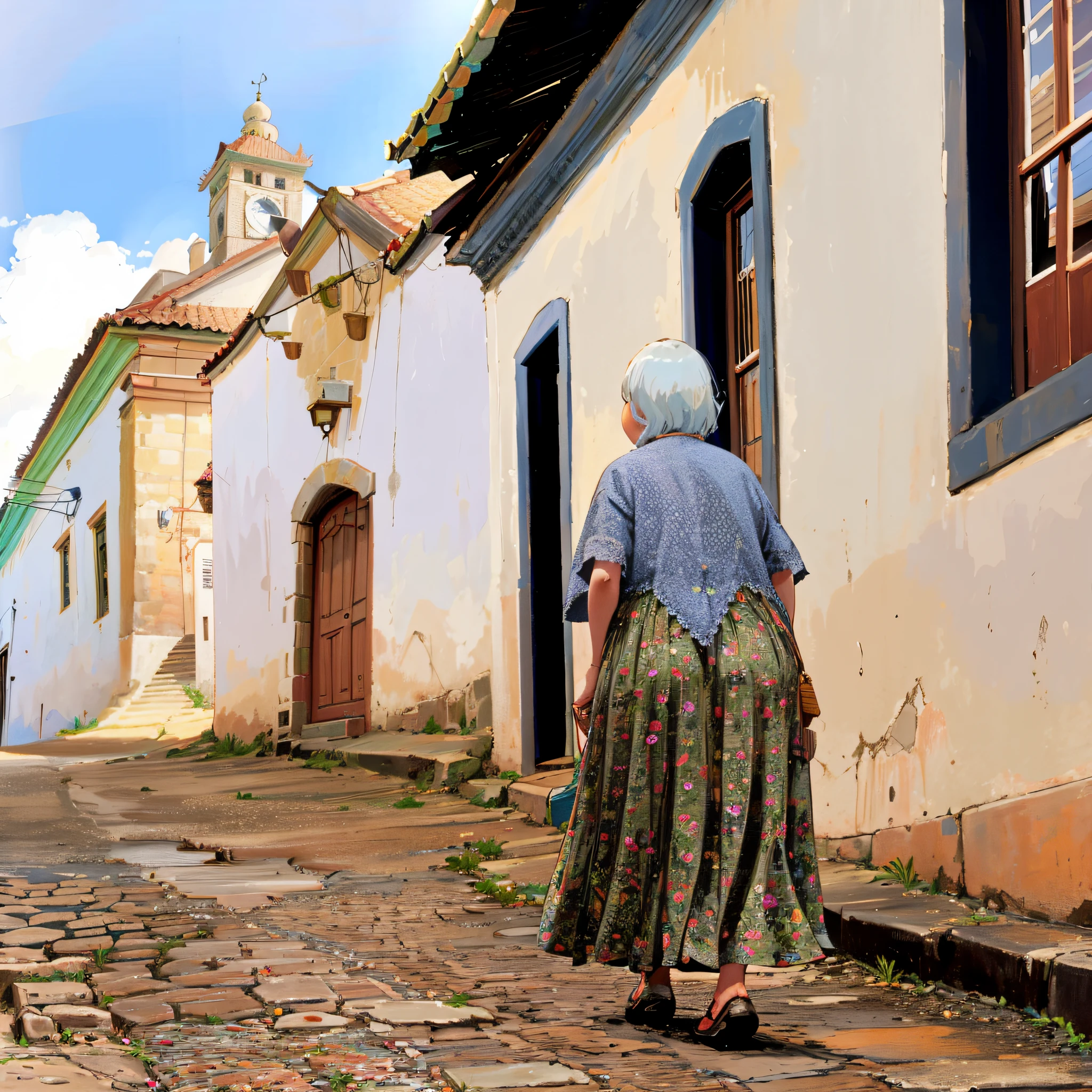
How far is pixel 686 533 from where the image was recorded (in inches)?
112

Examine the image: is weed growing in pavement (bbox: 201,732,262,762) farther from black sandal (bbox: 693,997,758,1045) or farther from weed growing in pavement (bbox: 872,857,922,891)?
black sandal (bbox: 693,997,758,1045)

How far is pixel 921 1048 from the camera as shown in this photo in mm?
2518

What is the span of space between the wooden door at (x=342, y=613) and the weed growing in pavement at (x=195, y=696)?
6061 mm

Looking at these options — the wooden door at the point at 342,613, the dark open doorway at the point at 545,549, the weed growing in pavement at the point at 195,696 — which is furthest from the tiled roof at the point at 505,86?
the weed growing in pavement at the point at 195,696

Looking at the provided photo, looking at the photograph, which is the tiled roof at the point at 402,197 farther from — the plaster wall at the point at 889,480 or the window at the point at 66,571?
the window at the point at 66,571

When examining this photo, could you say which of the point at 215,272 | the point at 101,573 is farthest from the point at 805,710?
the point at 215,272

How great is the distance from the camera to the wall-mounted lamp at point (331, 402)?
1202cm

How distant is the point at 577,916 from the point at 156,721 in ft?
54.4

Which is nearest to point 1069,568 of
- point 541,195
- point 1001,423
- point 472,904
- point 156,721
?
point 1001,423

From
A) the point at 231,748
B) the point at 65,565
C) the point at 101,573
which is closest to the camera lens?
the point at 231,748

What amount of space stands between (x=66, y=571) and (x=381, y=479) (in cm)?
1551

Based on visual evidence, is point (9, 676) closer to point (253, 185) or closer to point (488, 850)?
point (253, 185)

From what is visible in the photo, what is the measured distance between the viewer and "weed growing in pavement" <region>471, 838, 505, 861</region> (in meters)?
5.71

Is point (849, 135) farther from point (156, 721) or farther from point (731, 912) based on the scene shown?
point (156, 721)
